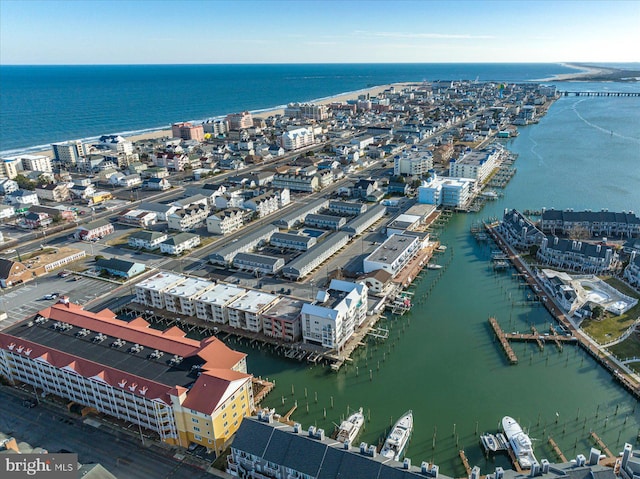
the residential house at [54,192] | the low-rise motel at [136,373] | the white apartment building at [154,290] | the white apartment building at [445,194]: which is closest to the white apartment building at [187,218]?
the white apartment building at [154,290]

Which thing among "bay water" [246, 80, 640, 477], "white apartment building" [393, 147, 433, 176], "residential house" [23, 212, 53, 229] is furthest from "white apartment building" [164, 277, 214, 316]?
"white apartment building" [393, 147, 433, 176]

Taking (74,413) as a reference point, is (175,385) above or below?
above

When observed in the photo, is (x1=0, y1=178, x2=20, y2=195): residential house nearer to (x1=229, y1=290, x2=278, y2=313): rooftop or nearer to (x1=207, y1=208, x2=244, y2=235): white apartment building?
(x1=207, y1=208, x2=244, y2=235): white apartment building

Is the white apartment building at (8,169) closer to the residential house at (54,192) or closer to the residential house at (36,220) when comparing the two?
the residential house at (54,192)

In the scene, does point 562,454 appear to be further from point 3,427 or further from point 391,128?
point 391,128

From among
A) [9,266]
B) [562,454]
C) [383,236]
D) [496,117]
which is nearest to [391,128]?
[496,117]

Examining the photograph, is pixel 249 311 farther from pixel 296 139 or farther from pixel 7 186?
pixel 296 139
